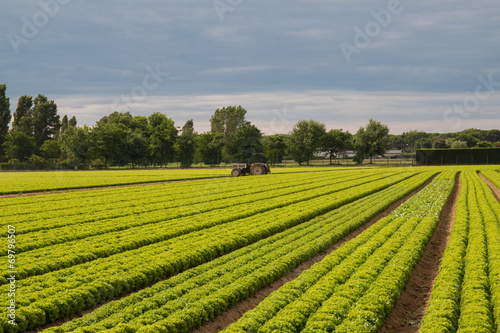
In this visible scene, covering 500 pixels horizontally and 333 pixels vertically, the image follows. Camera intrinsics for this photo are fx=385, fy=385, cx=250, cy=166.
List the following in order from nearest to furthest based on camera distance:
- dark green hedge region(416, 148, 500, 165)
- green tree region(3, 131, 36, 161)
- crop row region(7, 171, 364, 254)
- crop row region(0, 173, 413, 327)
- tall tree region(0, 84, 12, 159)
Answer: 1. crop row region(0, 173, 413, 327)
2. crop row region(7, 171, 364, 254)
3. dark green hedge region(416, 148, 500, 165)
4. green tree region(3, 131, 36, 161)
5. tall tree region(0, 84, 12, 159)

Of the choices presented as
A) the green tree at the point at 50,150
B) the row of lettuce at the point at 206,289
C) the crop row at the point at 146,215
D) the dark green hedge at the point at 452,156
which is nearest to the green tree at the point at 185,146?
the green tree at the point at 50,150

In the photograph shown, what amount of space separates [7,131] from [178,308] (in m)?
137

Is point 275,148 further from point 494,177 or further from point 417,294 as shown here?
point 417,294

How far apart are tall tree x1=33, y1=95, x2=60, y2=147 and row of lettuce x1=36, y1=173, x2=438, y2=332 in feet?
462

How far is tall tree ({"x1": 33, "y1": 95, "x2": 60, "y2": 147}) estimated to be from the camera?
133875 millimetres

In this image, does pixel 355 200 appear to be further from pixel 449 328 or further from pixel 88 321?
pixel 88 321

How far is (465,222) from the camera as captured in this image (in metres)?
17.5

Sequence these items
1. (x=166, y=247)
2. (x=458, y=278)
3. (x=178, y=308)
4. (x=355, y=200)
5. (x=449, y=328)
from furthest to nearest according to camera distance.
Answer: (x=355, y=200), (x=166, y=247), (x=458, y=278), (x=178, y=308), (x=449, y=328)

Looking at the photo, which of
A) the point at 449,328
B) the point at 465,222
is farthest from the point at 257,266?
the point at 465,222

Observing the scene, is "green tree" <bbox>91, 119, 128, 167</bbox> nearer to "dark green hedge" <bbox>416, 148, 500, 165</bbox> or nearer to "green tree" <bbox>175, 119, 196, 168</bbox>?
"green tree" <bbox>175, 119, 196, 168</bbox>

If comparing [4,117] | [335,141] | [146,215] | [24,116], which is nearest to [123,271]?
[146,215]

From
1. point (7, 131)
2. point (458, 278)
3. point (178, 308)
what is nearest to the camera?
point (178, 308)

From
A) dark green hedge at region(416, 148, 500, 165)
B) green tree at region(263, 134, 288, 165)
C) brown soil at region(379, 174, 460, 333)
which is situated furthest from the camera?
green tree at region(263, 134, 288, 165)

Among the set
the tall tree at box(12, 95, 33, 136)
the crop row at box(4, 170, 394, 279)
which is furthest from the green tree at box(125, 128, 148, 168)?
the crop row at box(4, 170, 394, 279)
